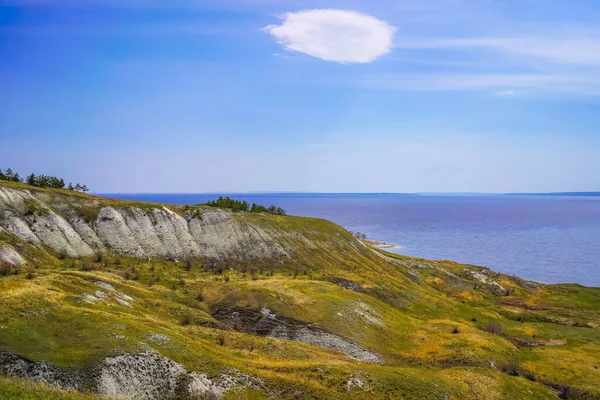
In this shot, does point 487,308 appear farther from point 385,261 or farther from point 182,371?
point 182,371

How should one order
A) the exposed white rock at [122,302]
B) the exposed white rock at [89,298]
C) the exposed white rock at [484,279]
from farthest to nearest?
the exposed white rock at [484,279]
the exposed white rock at [122,302]
the exposed white rock at [89,298]

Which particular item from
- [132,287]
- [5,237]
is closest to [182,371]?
[132,287]

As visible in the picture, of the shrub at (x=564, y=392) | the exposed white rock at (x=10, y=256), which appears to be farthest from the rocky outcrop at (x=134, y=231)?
the shrub at (x=564, y=392)

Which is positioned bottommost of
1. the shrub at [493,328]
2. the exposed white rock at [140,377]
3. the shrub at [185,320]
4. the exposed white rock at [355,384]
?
the shrub at [493,328]

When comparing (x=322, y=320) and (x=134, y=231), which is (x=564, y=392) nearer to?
(x=322, y=320)

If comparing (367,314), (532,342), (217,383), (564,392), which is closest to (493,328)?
(532,342)

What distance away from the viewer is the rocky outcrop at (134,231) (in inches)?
3223

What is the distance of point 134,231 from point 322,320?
56.8 meters

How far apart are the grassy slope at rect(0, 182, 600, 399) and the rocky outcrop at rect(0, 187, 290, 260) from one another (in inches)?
152

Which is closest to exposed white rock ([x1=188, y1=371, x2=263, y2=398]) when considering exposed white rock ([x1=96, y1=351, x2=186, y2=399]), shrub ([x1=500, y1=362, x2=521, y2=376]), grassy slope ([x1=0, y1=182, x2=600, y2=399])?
grassy slope ([x1=0, y1=182, x2=600, y2=399])

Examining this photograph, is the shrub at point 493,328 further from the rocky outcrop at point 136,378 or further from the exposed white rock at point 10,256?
the exposed white rock at point 10,256

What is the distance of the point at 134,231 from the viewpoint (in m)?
96.5

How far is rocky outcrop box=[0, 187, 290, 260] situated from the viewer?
81.9 metres

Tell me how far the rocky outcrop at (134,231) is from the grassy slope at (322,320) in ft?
12.6
